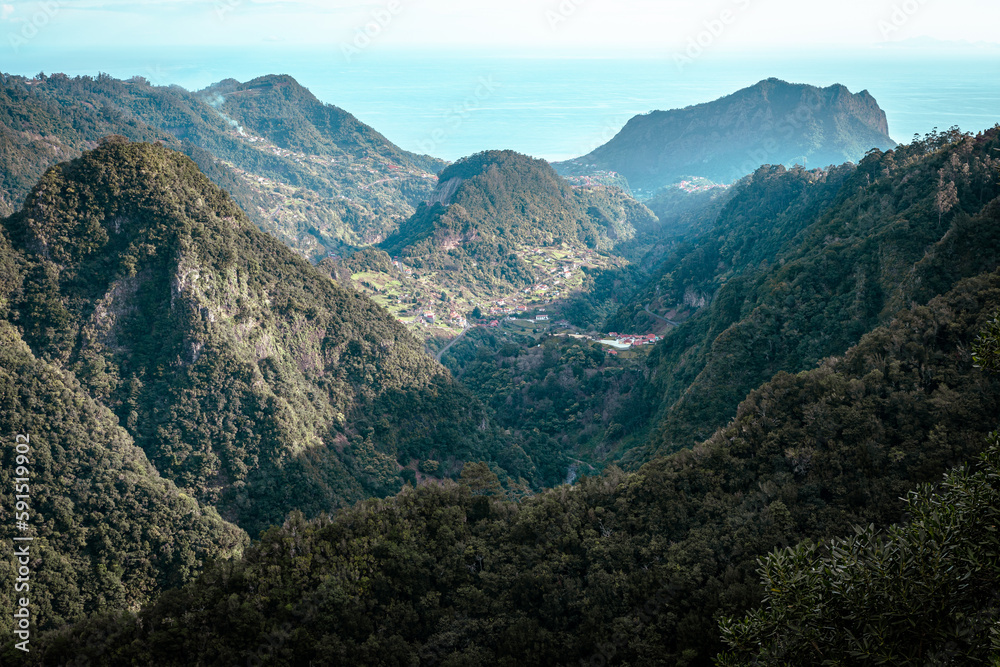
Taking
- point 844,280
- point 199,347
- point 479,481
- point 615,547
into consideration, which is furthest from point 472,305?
point 615,547

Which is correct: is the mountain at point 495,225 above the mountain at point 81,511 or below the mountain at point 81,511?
above

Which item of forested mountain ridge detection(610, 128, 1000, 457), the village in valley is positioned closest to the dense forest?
forested mountain ridge detection(610, 128, 1000, 457)

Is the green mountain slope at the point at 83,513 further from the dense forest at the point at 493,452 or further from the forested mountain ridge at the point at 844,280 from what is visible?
the forested mountain ridge at the point at 844,280

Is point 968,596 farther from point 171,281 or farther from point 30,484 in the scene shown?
point 171,281

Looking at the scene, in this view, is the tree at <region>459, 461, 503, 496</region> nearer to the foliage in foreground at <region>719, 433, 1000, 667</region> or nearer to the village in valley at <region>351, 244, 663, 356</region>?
the foliage in foreground at <region>719, 433, 1000, 667</region>

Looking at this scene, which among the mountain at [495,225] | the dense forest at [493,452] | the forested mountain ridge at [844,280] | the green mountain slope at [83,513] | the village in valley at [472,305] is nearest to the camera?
the dense forest at [493,452]

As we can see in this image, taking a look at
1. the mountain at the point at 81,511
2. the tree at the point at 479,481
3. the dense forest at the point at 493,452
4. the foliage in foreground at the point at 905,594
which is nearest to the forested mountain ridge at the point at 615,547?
the dense forest at the point at 493,452

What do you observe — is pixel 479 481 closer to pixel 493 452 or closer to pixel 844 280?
pixel 493 452
